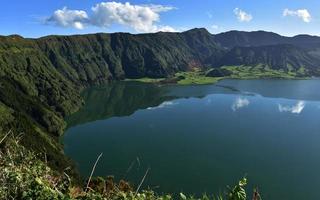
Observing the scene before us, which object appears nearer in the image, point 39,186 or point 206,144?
point 39,186

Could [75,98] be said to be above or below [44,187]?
below

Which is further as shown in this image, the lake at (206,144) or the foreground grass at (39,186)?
the lake at (206,144)

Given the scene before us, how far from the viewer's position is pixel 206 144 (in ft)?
355

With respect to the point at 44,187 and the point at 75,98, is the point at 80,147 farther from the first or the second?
the point at 44,187

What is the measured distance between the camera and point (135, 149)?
10494 centimetres

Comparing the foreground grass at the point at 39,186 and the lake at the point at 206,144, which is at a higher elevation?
the foreground grass at the point at 39,186

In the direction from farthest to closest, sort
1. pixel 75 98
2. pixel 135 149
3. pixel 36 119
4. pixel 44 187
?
pixel 75 98, pixel 36 119, pixel 135 149, pixel 44 187

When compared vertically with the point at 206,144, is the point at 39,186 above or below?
above

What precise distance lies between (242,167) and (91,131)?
203 feet

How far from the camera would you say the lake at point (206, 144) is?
80875 mm

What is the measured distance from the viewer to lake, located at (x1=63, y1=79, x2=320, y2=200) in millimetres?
80875

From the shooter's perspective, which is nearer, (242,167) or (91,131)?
(242,167)

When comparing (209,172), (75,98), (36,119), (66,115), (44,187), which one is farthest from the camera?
(75,98)

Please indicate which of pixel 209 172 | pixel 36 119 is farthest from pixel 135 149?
pixel 36 119
